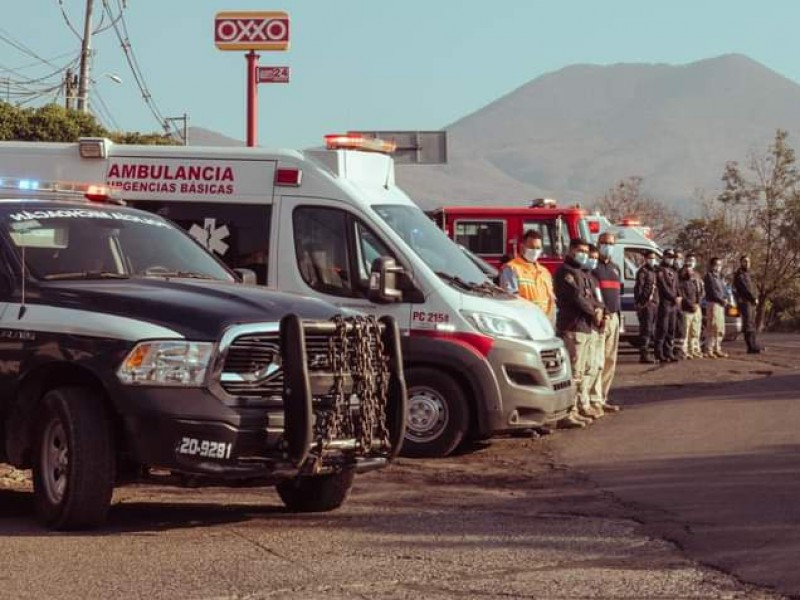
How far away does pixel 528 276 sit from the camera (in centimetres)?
1483

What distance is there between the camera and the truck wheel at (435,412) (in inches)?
485

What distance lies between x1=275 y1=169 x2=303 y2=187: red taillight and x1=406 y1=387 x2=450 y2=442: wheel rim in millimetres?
1952

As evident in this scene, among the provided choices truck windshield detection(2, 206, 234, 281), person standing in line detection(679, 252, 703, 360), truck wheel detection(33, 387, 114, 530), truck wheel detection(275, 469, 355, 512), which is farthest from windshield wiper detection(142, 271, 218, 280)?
person standing in line detection(679, 252, 703, 360)

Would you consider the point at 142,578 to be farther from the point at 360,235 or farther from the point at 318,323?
the point at 360,235

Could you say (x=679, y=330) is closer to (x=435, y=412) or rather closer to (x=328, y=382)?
(x=435, y=412)

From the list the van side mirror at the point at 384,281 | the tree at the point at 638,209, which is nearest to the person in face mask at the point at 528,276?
the van side mirror at the point at 384,281

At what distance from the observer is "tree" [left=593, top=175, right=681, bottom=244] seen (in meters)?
78.9

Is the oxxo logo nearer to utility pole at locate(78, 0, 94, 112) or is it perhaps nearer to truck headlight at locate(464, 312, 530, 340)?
truck headlight at locate(464, 312, 530, 340)

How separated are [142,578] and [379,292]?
494 cm

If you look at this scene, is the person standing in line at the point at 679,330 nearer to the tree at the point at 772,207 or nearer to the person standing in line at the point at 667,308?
the person standing in line at the point at 667,308

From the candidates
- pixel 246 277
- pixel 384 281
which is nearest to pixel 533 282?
pixel 384 281

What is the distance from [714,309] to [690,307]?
1275 millimetres

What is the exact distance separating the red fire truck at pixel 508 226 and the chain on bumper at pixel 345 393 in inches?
593

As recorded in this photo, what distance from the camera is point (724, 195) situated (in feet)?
185
